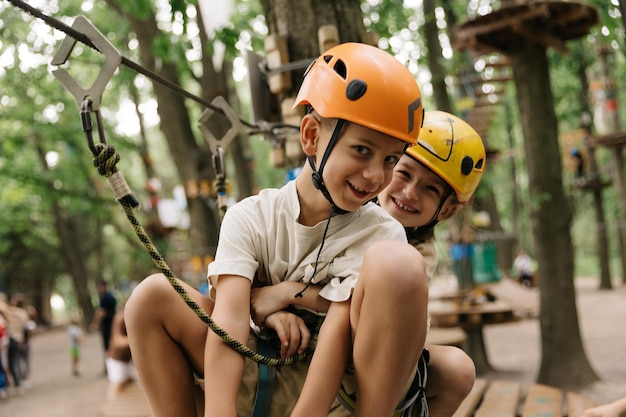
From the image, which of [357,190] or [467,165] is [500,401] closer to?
[467,165]

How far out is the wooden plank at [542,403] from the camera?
299 centimetres

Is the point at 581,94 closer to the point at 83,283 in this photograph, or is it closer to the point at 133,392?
the point at 133,392

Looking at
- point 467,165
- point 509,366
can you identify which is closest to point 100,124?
point 467,165

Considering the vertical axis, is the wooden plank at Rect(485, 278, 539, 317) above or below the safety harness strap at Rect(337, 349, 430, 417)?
below

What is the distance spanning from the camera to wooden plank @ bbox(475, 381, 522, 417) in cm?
313

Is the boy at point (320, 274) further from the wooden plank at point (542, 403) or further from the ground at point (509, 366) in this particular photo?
the ground at point (509, 366)

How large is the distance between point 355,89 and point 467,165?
3.67 feet

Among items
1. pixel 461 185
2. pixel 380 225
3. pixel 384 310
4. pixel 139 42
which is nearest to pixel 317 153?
pixel 380 225

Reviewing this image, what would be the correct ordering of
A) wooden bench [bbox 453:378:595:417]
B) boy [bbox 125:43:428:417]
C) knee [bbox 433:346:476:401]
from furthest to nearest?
1. wooden bench [bbox 453:378:595:417]
2. knee [bbox 433:346:476:401]
3. boy [bbox 125:43:428:417]

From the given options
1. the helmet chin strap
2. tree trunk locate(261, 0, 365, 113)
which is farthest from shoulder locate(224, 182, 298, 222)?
tree trunk locate(261, 0, 365, 113)

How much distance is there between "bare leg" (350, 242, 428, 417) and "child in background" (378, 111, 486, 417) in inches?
28.0

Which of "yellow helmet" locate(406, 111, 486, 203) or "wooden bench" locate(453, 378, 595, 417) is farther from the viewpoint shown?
"wooden bench" locate(453, 378, 595, 417)

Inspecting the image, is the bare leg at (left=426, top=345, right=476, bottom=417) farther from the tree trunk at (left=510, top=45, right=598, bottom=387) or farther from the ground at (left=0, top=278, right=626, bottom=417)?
the ground at (left=0, top=278, right=626, bottom=417)

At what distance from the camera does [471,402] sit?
341 centimetres
